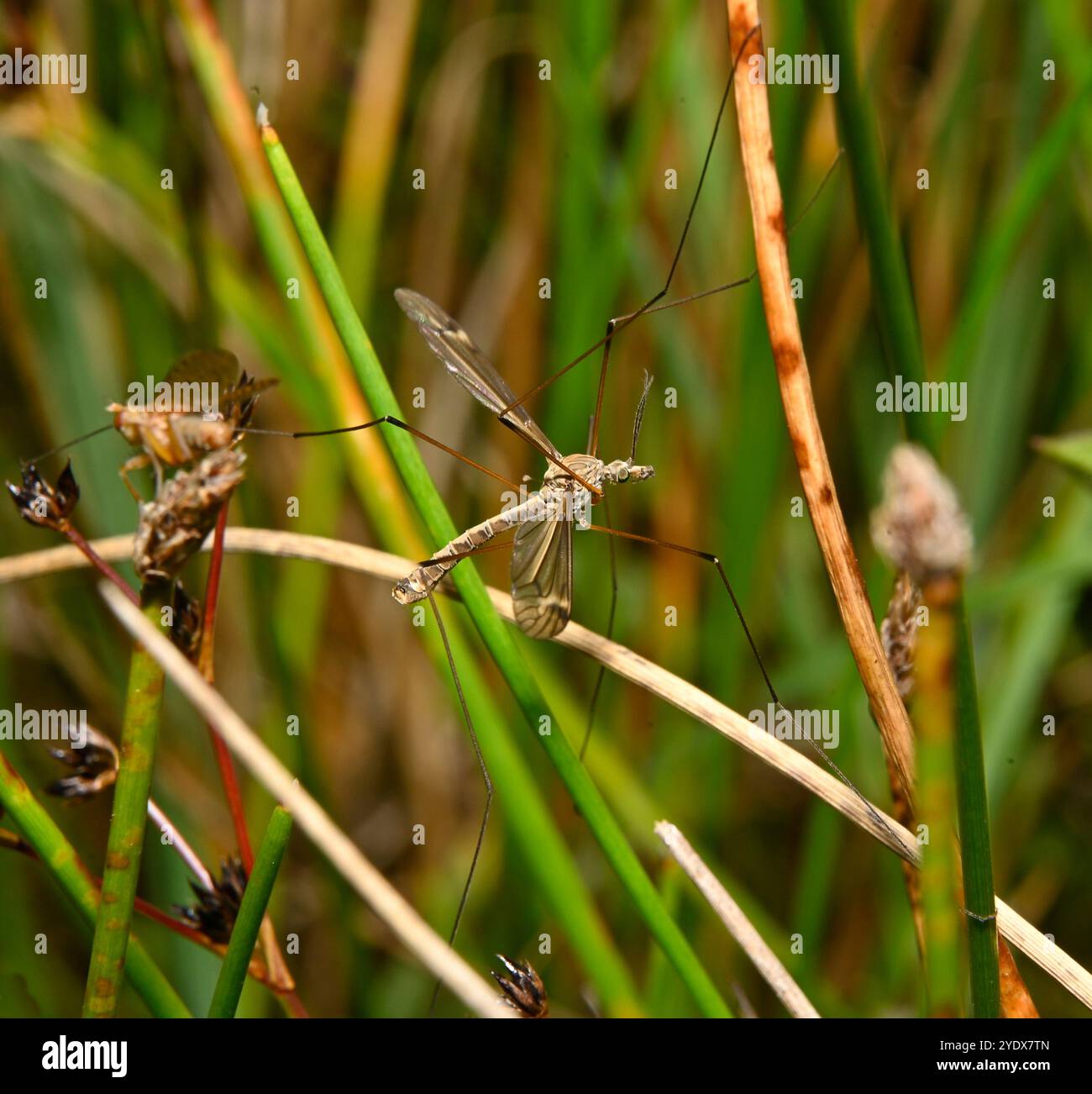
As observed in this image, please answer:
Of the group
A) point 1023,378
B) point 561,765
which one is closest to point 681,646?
point 1023,378

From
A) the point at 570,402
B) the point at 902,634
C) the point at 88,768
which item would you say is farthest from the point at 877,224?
the point at 570,402

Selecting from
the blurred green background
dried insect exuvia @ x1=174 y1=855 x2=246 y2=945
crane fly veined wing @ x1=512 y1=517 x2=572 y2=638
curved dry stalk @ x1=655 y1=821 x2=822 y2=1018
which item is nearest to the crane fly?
crane fly veined wing @ x1=512 y1=517 x2=572 y2=638

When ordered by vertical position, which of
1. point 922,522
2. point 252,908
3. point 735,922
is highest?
point 922,522

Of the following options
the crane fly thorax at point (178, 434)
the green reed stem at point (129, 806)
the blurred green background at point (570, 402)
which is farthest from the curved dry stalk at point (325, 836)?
the blurred green background at point (570, 402)

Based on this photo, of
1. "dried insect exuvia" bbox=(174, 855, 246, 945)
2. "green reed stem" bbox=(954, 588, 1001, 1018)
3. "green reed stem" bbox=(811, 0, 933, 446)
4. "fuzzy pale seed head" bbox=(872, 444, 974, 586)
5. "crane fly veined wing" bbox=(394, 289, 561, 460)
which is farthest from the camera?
"crane fly veined wing" bbox=(394, 289, 561, 460)

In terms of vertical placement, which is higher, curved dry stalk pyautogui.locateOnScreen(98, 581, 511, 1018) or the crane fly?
the crane fly

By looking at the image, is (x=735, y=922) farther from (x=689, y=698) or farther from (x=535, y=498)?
(x=535, y=498)

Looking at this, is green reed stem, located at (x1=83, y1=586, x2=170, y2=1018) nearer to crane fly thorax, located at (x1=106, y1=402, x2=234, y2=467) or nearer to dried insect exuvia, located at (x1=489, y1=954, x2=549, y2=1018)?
crane fly thorax, located at (x1=106, y1=402, x2=234, y2=467)
